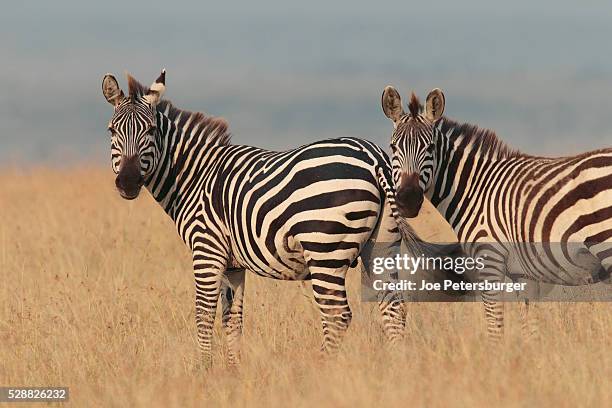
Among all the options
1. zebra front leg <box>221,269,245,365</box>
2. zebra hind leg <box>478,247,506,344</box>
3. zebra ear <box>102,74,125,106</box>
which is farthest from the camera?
zebra ear <box>102,74,125,106</box>

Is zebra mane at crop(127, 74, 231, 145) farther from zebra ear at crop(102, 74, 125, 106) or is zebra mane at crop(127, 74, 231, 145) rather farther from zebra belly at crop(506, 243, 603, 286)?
zebra belly at crop(506, 243, 603, 286)

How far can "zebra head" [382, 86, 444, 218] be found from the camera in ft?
28.1

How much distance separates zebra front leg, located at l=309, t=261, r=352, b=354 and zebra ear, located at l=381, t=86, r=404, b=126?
5.33 ft

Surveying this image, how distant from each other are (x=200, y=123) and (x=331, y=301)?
2.79 metres

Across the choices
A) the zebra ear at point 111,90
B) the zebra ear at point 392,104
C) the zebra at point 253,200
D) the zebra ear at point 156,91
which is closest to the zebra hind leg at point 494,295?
the zebra at point 253,200

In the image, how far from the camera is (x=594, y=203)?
836 centimetres

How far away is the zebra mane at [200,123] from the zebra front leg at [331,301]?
227cm

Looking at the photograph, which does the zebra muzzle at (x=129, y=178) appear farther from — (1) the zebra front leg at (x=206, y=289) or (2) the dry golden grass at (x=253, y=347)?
(2) the dry golden grass at (x=253, y=347)

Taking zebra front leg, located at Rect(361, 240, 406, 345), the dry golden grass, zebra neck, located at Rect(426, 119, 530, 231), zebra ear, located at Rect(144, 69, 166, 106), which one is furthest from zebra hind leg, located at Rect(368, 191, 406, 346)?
zebra ear, located at Rect(144, 69, 166, 106)

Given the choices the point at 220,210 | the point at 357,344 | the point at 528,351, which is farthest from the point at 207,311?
the point at 528,351

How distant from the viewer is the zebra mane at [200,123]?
10.2 m

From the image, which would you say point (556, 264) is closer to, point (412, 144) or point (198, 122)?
point (412, 144)

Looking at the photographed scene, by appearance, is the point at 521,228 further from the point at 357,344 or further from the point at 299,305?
the point at 299,305

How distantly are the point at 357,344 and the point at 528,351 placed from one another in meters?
1.58
